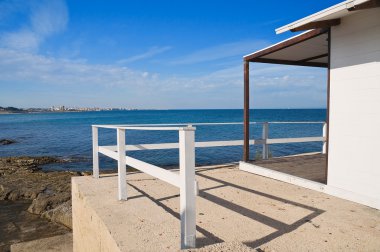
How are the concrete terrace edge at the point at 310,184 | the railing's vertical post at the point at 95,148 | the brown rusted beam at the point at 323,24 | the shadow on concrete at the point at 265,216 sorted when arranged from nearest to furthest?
1. the shadow on concrete at the point at 265,216
2. the concrete terrace edge at the point at 310,184
3. the brown rusted beam at the point at 323,24
4. the railing's vertical post at the point at 95,148

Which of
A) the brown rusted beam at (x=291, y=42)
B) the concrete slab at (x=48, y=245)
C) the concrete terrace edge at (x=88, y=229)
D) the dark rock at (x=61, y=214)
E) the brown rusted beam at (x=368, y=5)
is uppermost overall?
the brown rusted beam at (x=368, y=5)

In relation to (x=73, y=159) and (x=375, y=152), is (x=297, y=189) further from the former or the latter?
(x=73, y=159)

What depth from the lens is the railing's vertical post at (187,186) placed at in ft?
8.35

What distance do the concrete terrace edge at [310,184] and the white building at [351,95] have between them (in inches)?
0.5

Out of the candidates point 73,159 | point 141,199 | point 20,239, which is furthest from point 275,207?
point 73,159

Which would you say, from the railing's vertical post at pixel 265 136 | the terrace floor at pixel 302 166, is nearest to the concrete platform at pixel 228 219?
the terrace floor at pixel 302 166

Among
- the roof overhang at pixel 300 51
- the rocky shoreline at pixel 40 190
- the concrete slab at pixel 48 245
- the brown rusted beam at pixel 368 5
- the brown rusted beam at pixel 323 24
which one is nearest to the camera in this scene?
the brown rusted beam at pixel 368 5

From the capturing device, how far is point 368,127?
13.7 ft

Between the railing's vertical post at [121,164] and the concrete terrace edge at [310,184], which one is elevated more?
the railing's vertical post at [121,164]

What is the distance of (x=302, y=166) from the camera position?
260 inches

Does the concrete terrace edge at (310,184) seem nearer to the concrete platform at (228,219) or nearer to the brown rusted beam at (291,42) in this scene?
the concrete platform at (228,219)

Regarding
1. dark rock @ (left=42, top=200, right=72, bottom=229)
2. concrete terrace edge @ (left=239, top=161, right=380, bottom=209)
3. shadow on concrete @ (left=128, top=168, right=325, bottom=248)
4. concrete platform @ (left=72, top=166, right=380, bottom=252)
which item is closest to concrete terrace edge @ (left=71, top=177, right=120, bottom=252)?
concrete platform @ (left=72, top=166, right=380, bottom=252)

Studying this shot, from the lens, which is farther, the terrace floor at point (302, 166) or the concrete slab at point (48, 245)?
the concrete slab at point (48, 245)

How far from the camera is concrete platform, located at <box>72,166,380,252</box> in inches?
114
